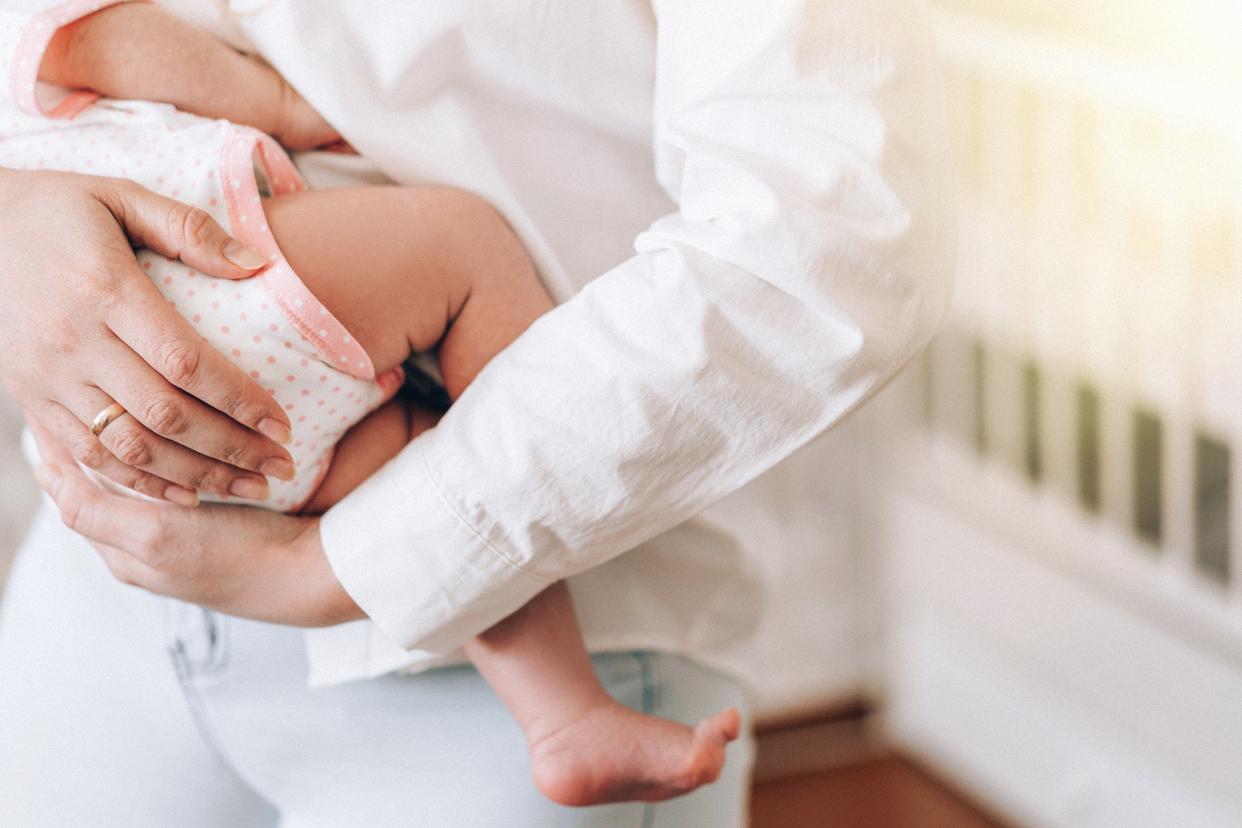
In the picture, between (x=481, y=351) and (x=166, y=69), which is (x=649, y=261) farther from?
(x=166, y=69)

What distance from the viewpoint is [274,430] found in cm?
53

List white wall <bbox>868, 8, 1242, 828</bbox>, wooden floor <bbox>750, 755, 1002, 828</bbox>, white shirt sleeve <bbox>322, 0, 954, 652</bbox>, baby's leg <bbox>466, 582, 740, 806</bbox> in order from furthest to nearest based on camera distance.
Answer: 1. wooden floor <bbox>750, 755, 1002, 828</bbox>
2. white wall <bbox>868, 8, 1242, 828</bbox>
3. baby's leg <bbox>466, 582, 740, 806</bbox>
4. white shirt sleeve <bbox>322, 0, 954, 652</bbox>

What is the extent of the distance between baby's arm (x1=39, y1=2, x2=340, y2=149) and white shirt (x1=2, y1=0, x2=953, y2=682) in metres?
0.02

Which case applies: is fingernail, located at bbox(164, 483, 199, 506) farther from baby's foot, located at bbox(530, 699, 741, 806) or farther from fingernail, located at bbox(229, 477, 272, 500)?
baby's foot, located at bbox(530, 699, 741, 806)

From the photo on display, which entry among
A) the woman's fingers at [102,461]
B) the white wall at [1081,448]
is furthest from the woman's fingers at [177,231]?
the white wall at [1081,448]

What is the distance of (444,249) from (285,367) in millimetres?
110

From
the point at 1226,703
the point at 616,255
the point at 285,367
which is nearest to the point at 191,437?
the point at 285,367

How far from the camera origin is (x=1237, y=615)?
117 centimetres

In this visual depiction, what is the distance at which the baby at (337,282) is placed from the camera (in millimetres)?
542

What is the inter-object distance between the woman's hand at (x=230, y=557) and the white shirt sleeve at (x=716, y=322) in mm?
46

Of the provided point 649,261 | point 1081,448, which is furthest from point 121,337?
point 1081,448

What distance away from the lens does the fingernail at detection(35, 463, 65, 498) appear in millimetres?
611

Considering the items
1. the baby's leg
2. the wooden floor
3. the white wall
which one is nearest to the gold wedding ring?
the baby's leg

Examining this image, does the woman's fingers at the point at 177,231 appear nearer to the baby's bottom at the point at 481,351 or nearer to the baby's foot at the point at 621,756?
the baby's bottom at the point at 481,351
